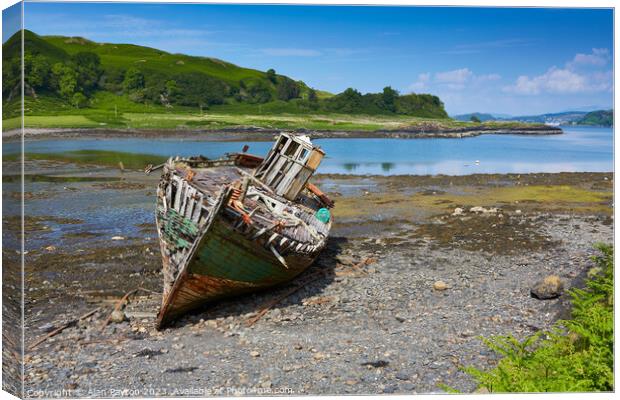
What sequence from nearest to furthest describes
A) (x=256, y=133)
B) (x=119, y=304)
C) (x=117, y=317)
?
(x=117, y=317), (x=119, y=304), (x=256, y=133)

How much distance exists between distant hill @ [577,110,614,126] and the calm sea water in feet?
79.7

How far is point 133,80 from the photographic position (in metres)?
52.9

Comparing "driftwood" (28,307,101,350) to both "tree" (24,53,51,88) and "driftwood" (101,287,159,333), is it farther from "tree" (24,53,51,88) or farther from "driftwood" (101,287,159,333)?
"tree" (24,53,51,88)

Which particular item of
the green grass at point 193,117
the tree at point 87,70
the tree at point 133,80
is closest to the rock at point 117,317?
the tree at point 133,80

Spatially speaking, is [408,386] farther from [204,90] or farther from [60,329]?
[204,90]

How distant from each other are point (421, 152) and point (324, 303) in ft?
168

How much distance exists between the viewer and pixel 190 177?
2072 centimetres

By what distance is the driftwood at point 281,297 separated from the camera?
17.9 metres

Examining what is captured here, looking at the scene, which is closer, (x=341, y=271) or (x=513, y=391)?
(x=513, y=391)

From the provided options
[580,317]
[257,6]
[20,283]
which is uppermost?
[257,6]

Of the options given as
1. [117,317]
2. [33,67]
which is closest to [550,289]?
[117,317]

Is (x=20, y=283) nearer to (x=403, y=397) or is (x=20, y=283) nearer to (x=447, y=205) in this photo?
(x=403, y=397)

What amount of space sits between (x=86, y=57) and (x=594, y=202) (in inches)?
1718

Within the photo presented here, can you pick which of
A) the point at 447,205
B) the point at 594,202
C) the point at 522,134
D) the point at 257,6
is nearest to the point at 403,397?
the point at 257,6
